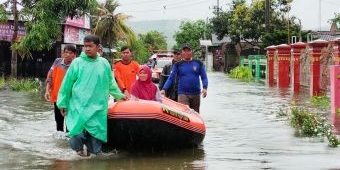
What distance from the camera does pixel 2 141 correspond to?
10.1m

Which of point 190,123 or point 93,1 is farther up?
point 93,1

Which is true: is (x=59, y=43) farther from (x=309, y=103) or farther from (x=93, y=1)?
(x=309, y=103)

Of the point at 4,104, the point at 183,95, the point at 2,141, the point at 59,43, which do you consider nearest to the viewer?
the point at 2,141

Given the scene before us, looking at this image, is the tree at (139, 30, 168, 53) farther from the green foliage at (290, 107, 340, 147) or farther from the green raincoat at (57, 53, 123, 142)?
the green raincoat at (57, 53, 123, 142)

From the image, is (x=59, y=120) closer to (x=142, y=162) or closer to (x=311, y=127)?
(x=142, y=162)

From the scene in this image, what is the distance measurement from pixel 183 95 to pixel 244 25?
41877 millimetres

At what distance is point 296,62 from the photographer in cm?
2475

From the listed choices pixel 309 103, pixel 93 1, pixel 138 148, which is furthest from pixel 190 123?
pixel 93 1

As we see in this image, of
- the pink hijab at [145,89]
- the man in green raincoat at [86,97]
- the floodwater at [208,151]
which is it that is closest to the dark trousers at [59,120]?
the floodwater at [208,151]

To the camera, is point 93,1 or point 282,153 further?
point 93,1

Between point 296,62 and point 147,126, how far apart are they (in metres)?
17.2

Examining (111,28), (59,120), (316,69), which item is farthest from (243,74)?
(59,120)

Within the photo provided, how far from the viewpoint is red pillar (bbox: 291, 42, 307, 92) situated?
79.7 feet

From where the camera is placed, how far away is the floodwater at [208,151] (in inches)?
312
